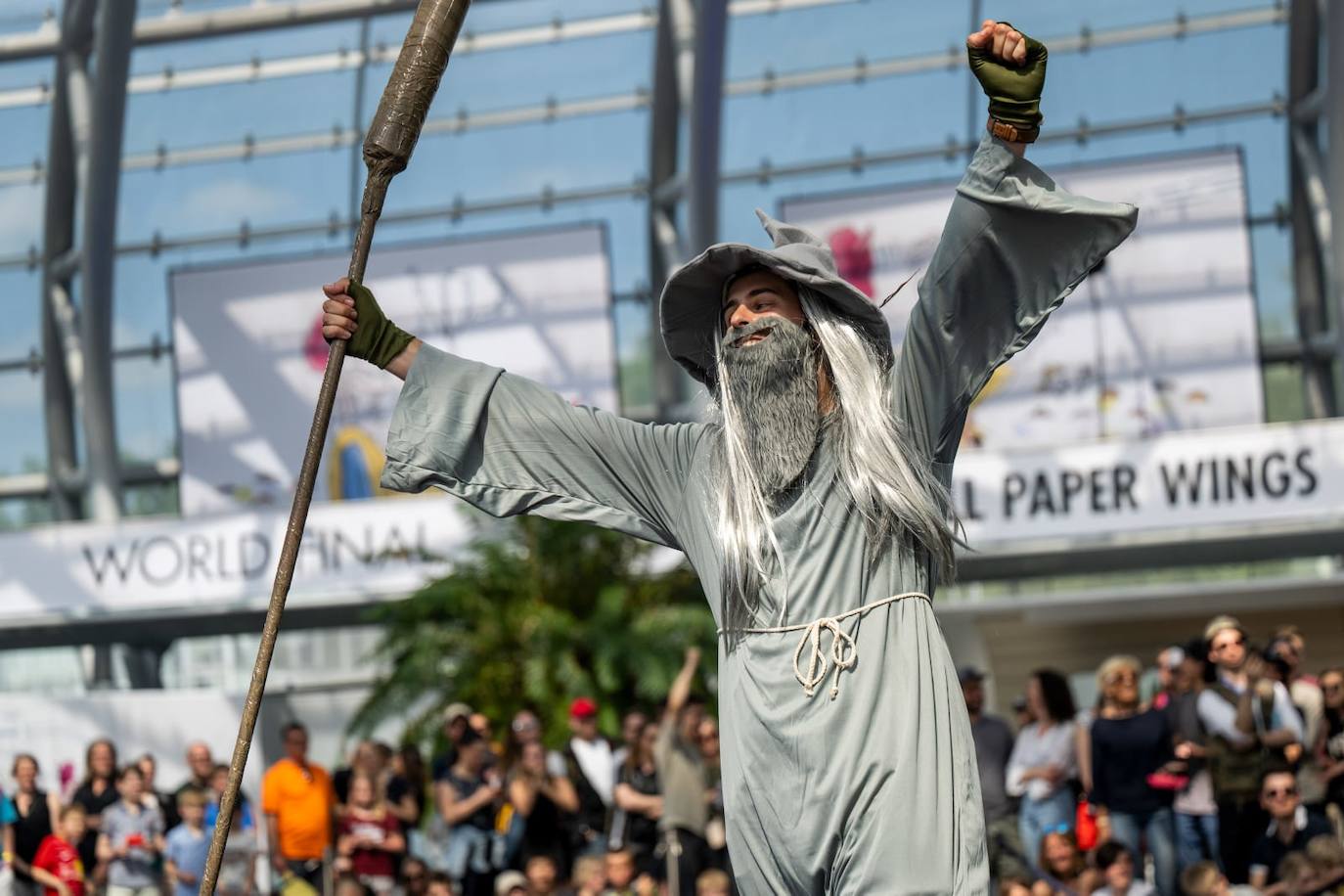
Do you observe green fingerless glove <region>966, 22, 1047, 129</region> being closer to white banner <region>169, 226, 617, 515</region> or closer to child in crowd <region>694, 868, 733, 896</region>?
child in crowd <region>694, 868, 733, 896</region>

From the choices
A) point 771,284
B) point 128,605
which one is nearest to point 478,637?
point 128,605

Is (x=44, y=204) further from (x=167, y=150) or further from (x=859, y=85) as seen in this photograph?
(x=859, y=85)

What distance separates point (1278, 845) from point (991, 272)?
238 inches

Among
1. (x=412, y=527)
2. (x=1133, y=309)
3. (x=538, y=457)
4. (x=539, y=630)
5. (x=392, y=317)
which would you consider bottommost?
(x=538, y=457)

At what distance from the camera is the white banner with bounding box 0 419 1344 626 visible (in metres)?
13.0

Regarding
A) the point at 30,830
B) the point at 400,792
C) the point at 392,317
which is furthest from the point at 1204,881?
the point at 392,317

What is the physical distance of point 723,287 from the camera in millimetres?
3770

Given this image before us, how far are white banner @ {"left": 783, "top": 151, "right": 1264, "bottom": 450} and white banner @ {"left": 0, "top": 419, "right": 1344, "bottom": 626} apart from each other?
217 cm

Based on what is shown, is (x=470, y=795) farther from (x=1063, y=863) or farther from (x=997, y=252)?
(x=997, y=252)

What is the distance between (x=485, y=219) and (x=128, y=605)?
Result: 5.55 m

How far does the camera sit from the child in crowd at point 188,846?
9.89m

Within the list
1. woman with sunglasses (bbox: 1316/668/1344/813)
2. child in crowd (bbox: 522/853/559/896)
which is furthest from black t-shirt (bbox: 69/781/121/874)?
woman with sunglasses (bbox: 1316/668/1344/813)

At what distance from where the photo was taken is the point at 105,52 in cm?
1576

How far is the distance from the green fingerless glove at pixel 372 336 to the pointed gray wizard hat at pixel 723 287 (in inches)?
20.9
